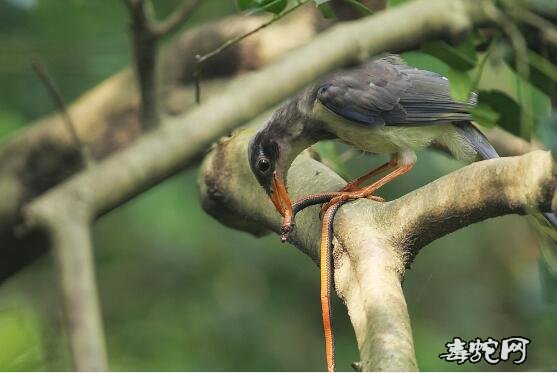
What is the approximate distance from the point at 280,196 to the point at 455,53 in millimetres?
463

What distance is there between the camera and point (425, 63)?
2295 millimetres

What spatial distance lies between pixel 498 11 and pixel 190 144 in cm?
77

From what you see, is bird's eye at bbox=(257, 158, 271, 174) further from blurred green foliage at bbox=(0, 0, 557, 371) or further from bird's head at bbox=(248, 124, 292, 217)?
blurred green foliage at bbox=(0, 0, 557, 371)

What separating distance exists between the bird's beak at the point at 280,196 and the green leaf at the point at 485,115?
414mm

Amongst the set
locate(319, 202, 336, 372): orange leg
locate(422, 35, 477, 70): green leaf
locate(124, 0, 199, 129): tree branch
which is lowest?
locate(319, 202, 336, 372): orange leg

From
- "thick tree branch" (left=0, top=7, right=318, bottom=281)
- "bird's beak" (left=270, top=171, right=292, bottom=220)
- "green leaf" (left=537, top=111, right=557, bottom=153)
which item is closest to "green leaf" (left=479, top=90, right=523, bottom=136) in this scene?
"bird's beak" (left=270, top=171, right=292, bottom=220)

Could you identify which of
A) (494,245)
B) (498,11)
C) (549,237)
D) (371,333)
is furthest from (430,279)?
(371,333)

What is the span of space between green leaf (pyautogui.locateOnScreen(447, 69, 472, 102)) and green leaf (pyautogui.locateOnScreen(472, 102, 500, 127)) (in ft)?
0.13

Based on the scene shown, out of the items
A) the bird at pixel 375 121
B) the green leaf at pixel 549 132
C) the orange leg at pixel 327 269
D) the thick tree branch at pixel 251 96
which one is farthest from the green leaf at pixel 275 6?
the green leaf at pixel 549 132

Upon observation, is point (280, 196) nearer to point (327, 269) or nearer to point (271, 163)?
point (271, 163)

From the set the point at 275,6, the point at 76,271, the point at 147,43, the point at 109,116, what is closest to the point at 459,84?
the point at 275,6

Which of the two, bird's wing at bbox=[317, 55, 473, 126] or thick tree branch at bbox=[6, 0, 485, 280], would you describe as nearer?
thick tree branch at bbox=[6, 0, 485, 280]

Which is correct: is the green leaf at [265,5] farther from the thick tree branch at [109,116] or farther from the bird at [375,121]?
the thick tree branch at [109,116]

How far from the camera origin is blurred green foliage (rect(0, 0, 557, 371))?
3.34 m
